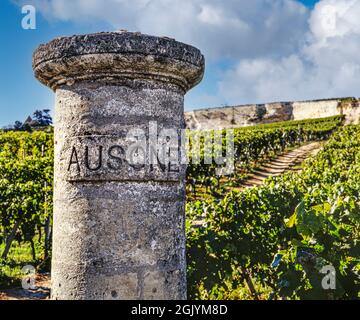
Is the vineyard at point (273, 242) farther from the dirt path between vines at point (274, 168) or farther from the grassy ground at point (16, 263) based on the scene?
the dirt path between vines at point (274, 168)

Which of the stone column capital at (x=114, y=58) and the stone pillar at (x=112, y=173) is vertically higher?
the stone column capital at (x=114, y=58)

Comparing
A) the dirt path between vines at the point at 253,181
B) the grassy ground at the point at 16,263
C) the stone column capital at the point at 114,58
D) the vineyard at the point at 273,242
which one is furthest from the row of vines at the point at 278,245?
the grassy ground at the point at 16,263

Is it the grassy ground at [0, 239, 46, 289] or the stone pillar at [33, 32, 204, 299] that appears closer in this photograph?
the stone pillar at [33, 32, 204, 299]

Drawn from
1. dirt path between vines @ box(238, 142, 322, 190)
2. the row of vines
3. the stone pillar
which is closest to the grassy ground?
the row of vines

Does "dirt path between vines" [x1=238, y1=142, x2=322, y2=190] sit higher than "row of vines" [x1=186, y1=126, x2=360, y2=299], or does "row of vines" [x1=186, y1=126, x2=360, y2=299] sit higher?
"dirt path between vines" [x1=238, y1=142, x2=322, y2=190]

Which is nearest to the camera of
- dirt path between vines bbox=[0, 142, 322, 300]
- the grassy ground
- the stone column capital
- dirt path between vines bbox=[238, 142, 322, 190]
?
the stone column capital

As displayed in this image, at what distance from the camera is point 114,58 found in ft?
7.58

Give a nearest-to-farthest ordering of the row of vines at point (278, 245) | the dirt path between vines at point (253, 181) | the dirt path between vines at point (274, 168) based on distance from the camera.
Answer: the row of vines at point (278, 245)
the dirt path between vines at point (253, 181)
the dirt path between vines at point (274, 168)

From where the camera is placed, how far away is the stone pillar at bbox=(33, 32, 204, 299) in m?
2.32

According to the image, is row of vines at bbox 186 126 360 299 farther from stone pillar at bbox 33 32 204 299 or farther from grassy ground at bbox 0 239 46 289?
grassy ground at bbox 0 239 46 289

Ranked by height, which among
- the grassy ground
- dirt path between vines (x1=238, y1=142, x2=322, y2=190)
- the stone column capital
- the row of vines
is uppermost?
dirt path between vines (x1=238, y1=142, x2=322, y2=190)

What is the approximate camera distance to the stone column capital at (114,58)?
230 cm
